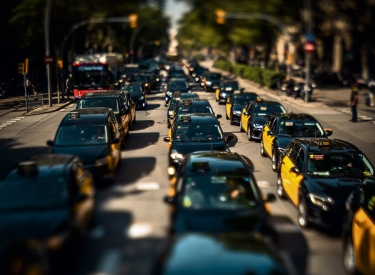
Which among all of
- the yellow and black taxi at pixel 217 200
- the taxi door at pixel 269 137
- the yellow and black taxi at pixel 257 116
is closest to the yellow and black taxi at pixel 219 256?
the yellow and black taxi at pixel 217 200

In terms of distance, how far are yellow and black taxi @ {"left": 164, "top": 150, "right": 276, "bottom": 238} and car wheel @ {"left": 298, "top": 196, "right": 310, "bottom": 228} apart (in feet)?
5.19

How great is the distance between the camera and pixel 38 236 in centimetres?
802

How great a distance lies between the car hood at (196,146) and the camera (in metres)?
14.5

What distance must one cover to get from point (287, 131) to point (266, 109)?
17.7 ft

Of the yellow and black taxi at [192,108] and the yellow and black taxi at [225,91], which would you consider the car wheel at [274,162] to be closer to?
the yellow and black taxi at [192,108]

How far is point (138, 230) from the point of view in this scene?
10.1m

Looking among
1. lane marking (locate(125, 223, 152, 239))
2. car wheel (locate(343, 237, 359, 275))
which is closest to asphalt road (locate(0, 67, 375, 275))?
lane marking (locate(125, 223, 152, 239))

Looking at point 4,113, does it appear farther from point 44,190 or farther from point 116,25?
point 116,25

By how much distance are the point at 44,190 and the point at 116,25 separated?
248 feet

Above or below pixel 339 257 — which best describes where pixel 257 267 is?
above

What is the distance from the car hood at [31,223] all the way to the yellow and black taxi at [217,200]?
1724 millimetres

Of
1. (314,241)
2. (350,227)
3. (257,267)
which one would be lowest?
(314,241)

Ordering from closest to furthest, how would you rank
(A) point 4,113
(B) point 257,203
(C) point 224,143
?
(B) point 257,203 < (C) point 224,143 < (A) point 4,113

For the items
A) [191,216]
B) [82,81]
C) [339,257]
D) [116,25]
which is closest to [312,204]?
[339,257]
